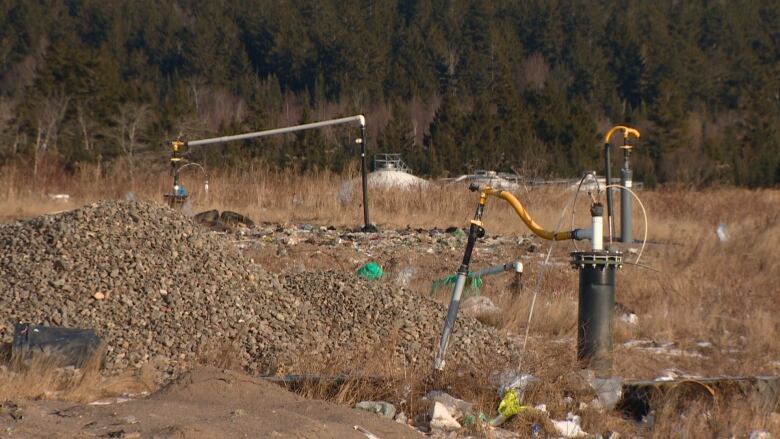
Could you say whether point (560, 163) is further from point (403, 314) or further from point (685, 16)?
point (685, 16)

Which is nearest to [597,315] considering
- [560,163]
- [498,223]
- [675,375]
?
[675,375]

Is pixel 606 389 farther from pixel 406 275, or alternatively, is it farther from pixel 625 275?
pixel 625 275

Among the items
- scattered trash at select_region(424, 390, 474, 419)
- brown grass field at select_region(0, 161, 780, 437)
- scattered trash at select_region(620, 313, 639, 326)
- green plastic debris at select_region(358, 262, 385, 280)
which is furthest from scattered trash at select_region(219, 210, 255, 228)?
scattered trash at select_region(424, 390, 474, 419)

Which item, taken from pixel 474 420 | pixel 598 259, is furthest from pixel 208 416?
pixel 598 259

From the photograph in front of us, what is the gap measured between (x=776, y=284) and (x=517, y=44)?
77.9m

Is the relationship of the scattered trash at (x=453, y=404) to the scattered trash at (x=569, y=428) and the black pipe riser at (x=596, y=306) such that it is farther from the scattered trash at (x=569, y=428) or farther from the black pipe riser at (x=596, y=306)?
the black pipe riser at (x=596, y=306)

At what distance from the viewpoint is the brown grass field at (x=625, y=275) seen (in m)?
5.29

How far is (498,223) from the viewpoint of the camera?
15.7 metres

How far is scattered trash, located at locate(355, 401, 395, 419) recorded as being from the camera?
16.2ft

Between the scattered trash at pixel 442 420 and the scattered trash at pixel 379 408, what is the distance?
20 cm

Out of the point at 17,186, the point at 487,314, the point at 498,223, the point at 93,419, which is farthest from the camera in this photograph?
the point at 17,186

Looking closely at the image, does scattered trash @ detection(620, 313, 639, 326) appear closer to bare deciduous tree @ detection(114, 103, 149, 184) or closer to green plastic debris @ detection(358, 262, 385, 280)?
green plastic debris @ detection(358, 262, 385, 280)

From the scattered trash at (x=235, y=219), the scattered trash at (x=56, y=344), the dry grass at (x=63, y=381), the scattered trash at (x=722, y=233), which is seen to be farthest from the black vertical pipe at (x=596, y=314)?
the scattered trash at (x=235, y=219)

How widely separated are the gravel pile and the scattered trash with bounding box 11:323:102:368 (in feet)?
0.65
